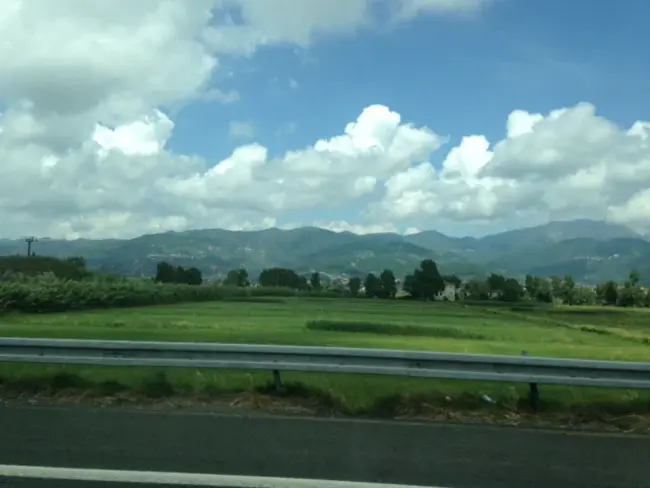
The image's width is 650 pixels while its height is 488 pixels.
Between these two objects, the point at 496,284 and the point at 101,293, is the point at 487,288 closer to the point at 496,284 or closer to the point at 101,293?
the point at 496,284

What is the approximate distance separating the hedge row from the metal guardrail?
22.3 feet

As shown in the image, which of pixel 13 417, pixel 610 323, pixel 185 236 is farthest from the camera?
pixel 185 236

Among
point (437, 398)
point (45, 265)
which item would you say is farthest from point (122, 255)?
point (437, 398)

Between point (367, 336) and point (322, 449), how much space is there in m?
5.89

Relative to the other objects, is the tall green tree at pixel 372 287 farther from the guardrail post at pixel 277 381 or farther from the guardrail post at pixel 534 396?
the guardrail post at pixel 534 396

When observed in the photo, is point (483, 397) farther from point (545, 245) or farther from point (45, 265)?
point (545, 245)

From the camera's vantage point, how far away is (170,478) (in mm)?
5965

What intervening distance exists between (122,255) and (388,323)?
38.3 feet

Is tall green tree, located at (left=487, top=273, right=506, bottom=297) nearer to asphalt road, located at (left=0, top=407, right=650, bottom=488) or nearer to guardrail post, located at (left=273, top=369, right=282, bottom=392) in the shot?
guardrail post, located at (left=273, top=369, right=282, bottom=392)

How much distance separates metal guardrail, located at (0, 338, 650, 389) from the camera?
8227 millimetres

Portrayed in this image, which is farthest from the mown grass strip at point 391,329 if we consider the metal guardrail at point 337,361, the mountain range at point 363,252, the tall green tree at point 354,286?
the metal guardrail at point 337,361

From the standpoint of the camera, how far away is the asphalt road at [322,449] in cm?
621

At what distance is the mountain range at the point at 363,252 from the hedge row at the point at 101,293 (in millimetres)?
838

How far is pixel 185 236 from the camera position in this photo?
1047 inches
